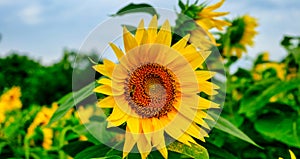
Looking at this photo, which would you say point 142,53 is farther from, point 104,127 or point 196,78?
point 104,127

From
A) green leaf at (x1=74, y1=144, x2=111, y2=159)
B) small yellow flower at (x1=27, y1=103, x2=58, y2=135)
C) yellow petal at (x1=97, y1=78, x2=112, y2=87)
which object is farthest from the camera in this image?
small yellow flower at (x1=27, y1=103, x2=58, y2=135)

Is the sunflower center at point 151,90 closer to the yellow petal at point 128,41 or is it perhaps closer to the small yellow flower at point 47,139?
the yellow petal at point 128,41

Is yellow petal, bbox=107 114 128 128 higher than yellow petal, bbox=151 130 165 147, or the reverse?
yellow petal, bbox=107 114 128 128

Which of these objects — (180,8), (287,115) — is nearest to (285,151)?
(287,115)

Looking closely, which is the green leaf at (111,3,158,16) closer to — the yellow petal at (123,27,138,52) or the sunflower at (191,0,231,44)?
the sunflower at (191,0,231,44)

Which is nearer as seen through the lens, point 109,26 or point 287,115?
point 109,26

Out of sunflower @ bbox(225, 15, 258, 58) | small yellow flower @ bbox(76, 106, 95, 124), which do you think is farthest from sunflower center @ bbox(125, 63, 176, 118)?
sunflower @ bbox(225, 15, 258, 58)
